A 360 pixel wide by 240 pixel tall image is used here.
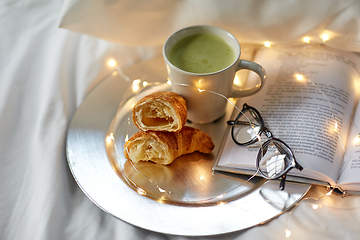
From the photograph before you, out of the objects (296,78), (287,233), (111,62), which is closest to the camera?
(287,233)

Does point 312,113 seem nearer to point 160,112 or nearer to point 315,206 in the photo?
point 315,206

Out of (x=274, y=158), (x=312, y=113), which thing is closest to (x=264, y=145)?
(x=274, y=158)

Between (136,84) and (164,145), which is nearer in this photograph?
(164,145)

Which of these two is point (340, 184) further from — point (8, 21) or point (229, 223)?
point (8, 21)

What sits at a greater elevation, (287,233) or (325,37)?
(325,37)

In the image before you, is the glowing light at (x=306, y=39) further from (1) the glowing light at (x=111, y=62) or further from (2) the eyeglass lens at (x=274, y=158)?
(1) the glowing light at (x=111, y=62)

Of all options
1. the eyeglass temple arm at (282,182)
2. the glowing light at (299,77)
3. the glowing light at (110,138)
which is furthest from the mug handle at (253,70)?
the glowing light at (110,138)

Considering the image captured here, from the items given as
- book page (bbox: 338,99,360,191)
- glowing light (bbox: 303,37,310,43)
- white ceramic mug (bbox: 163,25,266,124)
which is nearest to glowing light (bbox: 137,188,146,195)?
white ceramic mug (bbox: 163,25,266,124)
